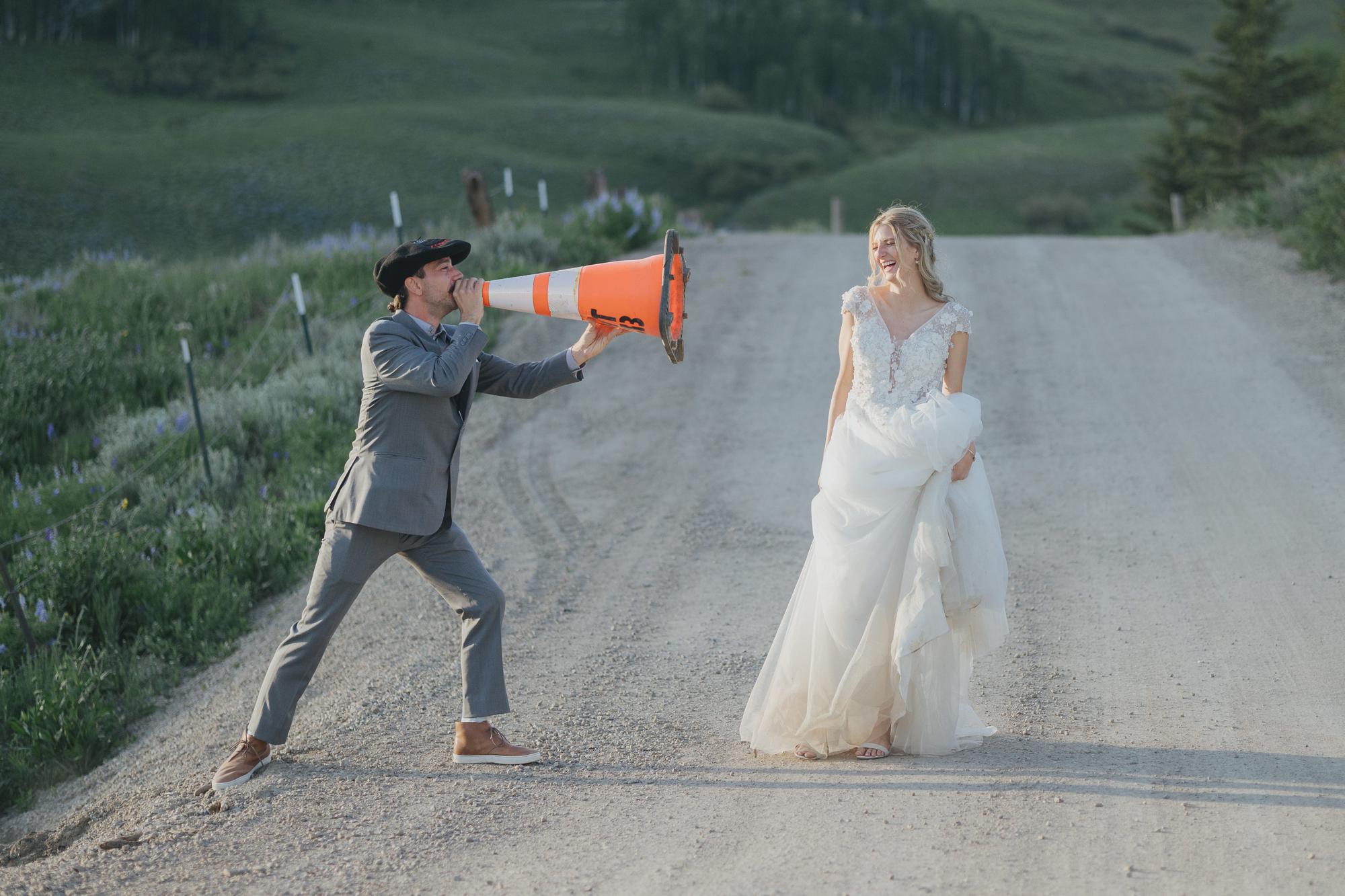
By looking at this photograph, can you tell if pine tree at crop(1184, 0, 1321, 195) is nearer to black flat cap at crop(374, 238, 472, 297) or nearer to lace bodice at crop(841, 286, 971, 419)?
lace bodice at crop(841, 286, 971, 419)

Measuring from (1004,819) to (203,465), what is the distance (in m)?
7.49

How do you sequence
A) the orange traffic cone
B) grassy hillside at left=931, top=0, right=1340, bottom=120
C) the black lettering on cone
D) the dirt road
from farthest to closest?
grassy hillside at left=931, top=0, right=1340, bottom=120 < the black lettering on cone < the orange traffic cone < the dirt road

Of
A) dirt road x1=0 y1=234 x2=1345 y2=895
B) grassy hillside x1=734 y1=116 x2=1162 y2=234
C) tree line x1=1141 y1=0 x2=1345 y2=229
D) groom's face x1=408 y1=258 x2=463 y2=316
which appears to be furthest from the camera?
grassy hillside x1=734 y1=116 x2=1162 y2=234

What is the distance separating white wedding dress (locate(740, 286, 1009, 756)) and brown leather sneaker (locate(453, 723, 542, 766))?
1.02m

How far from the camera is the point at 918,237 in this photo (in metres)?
5.04

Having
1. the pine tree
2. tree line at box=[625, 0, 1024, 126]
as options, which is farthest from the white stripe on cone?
tree line at box=[625, 0, 1024, 126]

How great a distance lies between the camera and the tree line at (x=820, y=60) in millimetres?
91812

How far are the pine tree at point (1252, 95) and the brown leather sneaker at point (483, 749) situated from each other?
114 ft

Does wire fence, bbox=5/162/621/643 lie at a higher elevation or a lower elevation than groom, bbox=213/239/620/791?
lower

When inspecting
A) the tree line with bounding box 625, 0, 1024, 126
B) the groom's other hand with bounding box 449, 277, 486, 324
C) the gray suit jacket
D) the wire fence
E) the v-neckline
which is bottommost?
the wire fence

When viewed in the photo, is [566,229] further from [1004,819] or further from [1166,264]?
[1004,819]

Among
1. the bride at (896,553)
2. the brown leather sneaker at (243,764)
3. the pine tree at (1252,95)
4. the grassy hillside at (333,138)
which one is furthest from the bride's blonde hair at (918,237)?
the grassy hillside at (333,138)

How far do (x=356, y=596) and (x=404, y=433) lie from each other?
73 cm

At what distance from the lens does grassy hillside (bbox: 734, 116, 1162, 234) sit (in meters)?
57.6
